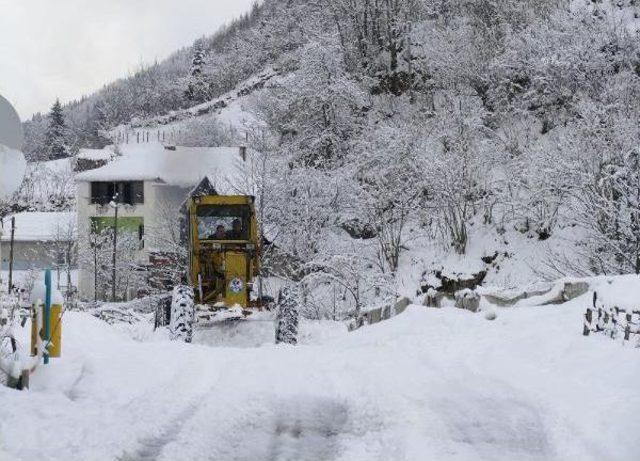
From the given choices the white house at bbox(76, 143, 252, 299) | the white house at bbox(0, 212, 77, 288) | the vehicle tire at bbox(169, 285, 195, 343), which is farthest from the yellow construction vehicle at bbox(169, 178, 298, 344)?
the white house at bbox(0, 212, 77, 288)

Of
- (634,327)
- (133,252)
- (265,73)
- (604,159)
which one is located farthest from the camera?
(265,73)

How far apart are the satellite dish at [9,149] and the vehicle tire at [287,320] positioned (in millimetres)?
8452

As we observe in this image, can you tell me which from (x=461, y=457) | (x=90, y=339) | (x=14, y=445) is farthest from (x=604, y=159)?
(x=14, y=445)

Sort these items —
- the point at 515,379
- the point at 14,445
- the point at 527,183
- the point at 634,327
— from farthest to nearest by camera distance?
1. the point at 527,183
2. the point at 634,327
3. the point at 515,379
4. the point at 14,445

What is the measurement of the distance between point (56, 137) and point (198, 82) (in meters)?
22.5

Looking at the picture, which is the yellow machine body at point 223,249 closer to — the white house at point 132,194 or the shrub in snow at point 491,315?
the shrub in snow at point 491,315

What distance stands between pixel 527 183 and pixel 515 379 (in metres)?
19.9

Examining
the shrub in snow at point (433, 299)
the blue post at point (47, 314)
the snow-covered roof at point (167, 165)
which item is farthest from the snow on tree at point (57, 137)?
the blue post at point (47, 314)

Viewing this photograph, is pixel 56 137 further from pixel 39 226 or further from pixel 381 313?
pixel 381 313

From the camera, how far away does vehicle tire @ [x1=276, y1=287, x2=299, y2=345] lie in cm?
1341

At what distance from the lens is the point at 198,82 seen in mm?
112938

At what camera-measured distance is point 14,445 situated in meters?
4.71

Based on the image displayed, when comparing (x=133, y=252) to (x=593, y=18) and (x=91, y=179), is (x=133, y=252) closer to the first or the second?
(x=91, y=179)

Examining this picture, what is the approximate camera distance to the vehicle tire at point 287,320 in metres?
13.4
